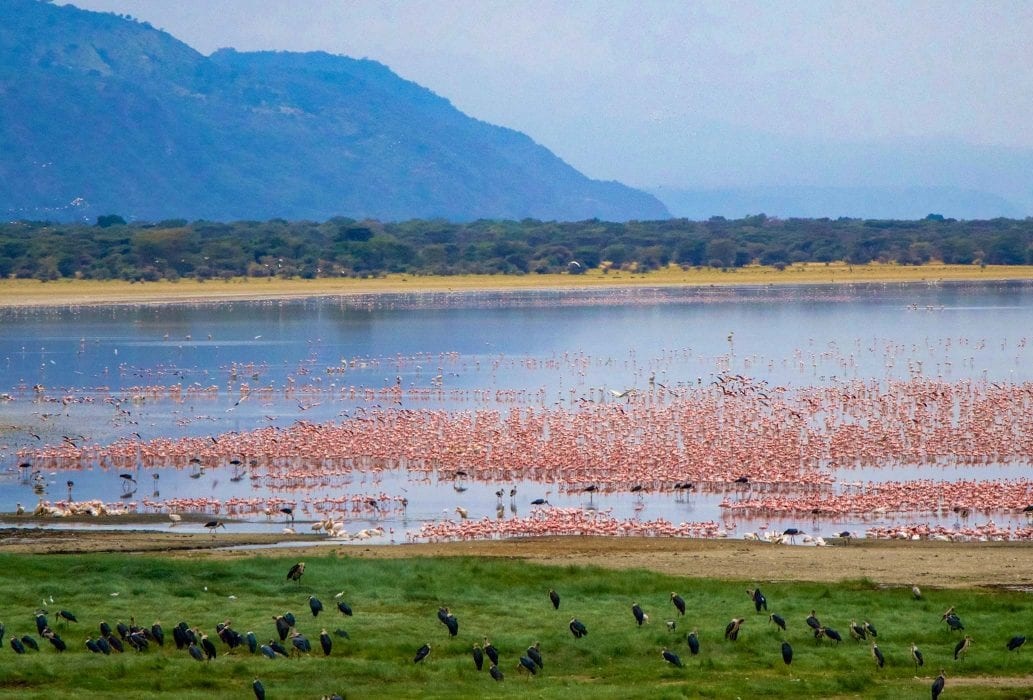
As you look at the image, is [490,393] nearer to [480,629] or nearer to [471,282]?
[480,629]

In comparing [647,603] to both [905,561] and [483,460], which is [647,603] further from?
[483,460]

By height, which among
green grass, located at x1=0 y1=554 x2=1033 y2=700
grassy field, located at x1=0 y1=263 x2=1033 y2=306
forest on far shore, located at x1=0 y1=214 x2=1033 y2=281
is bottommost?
green grass, located at x1=0 y1=554 x2=1033 y2=700

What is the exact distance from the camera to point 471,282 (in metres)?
123

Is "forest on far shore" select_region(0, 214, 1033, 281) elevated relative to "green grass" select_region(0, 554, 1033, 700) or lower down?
elevated

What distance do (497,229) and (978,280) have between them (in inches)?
2705

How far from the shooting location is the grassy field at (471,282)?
104 metres

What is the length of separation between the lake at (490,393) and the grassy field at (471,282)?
35.4 ft

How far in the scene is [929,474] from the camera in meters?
30.5

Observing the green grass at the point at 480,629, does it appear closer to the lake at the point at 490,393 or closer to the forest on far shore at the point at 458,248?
the lake at the point at 490,393

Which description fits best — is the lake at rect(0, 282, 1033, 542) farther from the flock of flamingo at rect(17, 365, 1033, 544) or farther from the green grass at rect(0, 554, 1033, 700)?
the green grass at rect(0, 554, 1033, 700)

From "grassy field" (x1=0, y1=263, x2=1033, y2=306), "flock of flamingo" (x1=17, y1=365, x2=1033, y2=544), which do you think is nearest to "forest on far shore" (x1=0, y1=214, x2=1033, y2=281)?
"grassy field" (x1=0, y1=263, x2=1033, y2=306)

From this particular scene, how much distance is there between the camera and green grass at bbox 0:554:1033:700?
15.2 metres

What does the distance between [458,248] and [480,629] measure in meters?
127

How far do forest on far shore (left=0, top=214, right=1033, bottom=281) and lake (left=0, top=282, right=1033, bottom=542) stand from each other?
27.0 m
